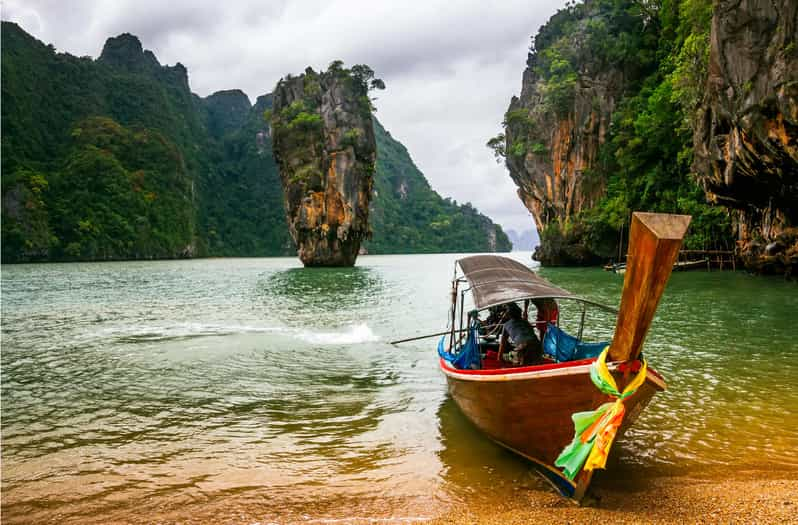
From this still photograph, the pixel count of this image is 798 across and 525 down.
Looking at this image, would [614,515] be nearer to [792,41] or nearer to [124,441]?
[124,441]

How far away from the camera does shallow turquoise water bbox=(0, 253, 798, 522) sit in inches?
189

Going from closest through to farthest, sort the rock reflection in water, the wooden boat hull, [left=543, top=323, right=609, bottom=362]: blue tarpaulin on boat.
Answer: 1. the wooden boat hull
2. [left=543, top=323, right=609, bottom=362]: blue tarpaulin on boat
3. the rock reflection in water

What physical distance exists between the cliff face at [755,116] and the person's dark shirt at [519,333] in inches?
422

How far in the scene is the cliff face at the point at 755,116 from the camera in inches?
490

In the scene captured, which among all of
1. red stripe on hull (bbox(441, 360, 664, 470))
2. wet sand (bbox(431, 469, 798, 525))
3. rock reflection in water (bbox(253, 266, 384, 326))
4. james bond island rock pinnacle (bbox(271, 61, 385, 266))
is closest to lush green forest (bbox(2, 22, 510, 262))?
james bond island rock pinnacle (bbox(271, 61, 385, 266))

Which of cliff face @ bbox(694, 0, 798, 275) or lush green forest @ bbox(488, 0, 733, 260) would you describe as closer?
cliff face @ bbox(694, 0, 798, 275)

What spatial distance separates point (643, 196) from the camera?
32094mm

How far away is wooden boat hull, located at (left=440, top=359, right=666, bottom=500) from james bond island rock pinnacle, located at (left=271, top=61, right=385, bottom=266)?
137 ft

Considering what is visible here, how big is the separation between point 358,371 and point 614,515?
21.3 ft

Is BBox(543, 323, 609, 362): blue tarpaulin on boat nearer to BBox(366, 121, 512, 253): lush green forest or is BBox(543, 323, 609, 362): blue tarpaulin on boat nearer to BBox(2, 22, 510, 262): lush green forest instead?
BBox(2, 22, 510, 262): lush green forest

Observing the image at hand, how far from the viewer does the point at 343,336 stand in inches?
532

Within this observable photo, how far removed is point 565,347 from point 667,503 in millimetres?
2856

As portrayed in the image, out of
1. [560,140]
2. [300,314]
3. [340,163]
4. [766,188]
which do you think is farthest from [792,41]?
[340,163]

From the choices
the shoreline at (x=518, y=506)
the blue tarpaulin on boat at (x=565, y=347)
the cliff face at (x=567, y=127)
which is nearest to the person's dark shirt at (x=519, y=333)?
the blue tarpaulin on boat at (x=565, y=347)
